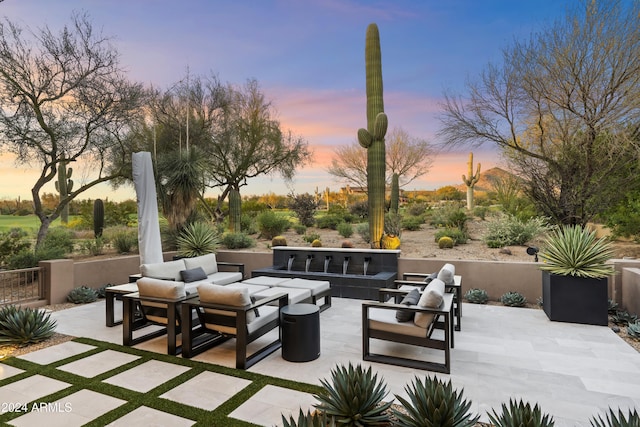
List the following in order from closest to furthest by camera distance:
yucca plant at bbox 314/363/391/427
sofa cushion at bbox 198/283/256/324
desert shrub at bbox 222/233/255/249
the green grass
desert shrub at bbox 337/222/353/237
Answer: yucca plant at bbox 314/363/391/427, the green grass, sofa cushion at bbox 198/283/256/324, desert shrub at bbox 222/233/255/249, desert shrub at bbox 337/222/353/237

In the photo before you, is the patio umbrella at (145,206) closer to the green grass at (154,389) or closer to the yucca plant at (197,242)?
the yucca plant at (197,242)

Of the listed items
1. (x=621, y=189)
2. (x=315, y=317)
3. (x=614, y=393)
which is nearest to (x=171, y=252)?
(x=315, y=317)

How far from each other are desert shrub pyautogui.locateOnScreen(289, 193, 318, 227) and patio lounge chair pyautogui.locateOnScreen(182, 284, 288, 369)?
Answer: 9791 millimetres

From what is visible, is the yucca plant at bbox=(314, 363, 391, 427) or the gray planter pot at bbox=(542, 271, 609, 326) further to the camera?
the gray planter pot at bbox=(542, 271, 609, 326)

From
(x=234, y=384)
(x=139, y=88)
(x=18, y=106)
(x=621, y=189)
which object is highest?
(x=139, y=88)

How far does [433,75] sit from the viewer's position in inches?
428

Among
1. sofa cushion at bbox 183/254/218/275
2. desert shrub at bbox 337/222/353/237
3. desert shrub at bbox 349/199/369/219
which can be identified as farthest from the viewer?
desert shrub at bbox 349/199/369/219

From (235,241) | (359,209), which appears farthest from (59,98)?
(359,209)

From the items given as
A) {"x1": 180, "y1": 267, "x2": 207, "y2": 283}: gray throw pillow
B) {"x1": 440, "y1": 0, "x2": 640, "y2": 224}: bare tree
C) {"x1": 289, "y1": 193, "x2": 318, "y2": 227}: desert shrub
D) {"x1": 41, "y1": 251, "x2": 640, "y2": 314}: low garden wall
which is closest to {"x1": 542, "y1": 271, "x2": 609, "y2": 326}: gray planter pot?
{"x1": 41, "y1": 251, "x2": 640, "y2": 314}: low garden wall

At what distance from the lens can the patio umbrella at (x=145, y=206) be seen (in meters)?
6.09

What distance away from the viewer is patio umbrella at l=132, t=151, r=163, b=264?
6.09 meters

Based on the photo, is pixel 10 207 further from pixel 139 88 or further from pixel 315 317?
pixel 315 317

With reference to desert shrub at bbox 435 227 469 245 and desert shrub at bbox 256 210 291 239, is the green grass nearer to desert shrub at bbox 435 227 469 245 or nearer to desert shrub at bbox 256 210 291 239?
desert shrub at bbox 435 227 469 245

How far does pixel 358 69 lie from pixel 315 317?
365 inches
